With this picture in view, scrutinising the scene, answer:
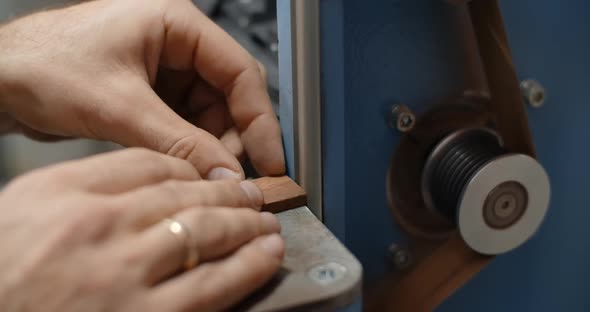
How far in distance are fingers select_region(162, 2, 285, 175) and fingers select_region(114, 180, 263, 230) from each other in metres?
0.19

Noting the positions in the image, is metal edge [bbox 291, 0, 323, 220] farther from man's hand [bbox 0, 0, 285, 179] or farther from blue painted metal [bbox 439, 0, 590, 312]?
blue painted metal [bbox 439, 0, 590, 312]

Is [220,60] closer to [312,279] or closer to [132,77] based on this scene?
[132,77]

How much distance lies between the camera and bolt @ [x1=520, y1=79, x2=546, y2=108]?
0.64 meters

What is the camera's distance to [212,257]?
0.46 metres

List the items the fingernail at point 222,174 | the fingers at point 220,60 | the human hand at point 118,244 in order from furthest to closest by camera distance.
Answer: the fingers at point 220,60, the fingernail at point 222,174, the human hand at point 118,244

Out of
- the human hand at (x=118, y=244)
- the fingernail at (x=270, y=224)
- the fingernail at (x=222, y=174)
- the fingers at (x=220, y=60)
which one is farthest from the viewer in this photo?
the fingers at (x=220, y=60)

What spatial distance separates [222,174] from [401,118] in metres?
0.20

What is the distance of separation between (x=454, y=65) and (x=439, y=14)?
2.4 inches

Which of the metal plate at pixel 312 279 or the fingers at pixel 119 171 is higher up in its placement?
the fingers at pixel 119 171

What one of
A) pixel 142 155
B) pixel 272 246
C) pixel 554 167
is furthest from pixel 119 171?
pixel 554 167

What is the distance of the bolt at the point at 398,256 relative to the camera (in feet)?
2.13

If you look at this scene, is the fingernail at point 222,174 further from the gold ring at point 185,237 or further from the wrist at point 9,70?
the wrist at point 9,70

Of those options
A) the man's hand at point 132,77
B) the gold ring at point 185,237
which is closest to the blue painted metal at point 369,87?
the man's hand at point 132,77

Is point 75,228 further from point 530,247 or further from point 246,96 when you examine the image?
point 530,247
